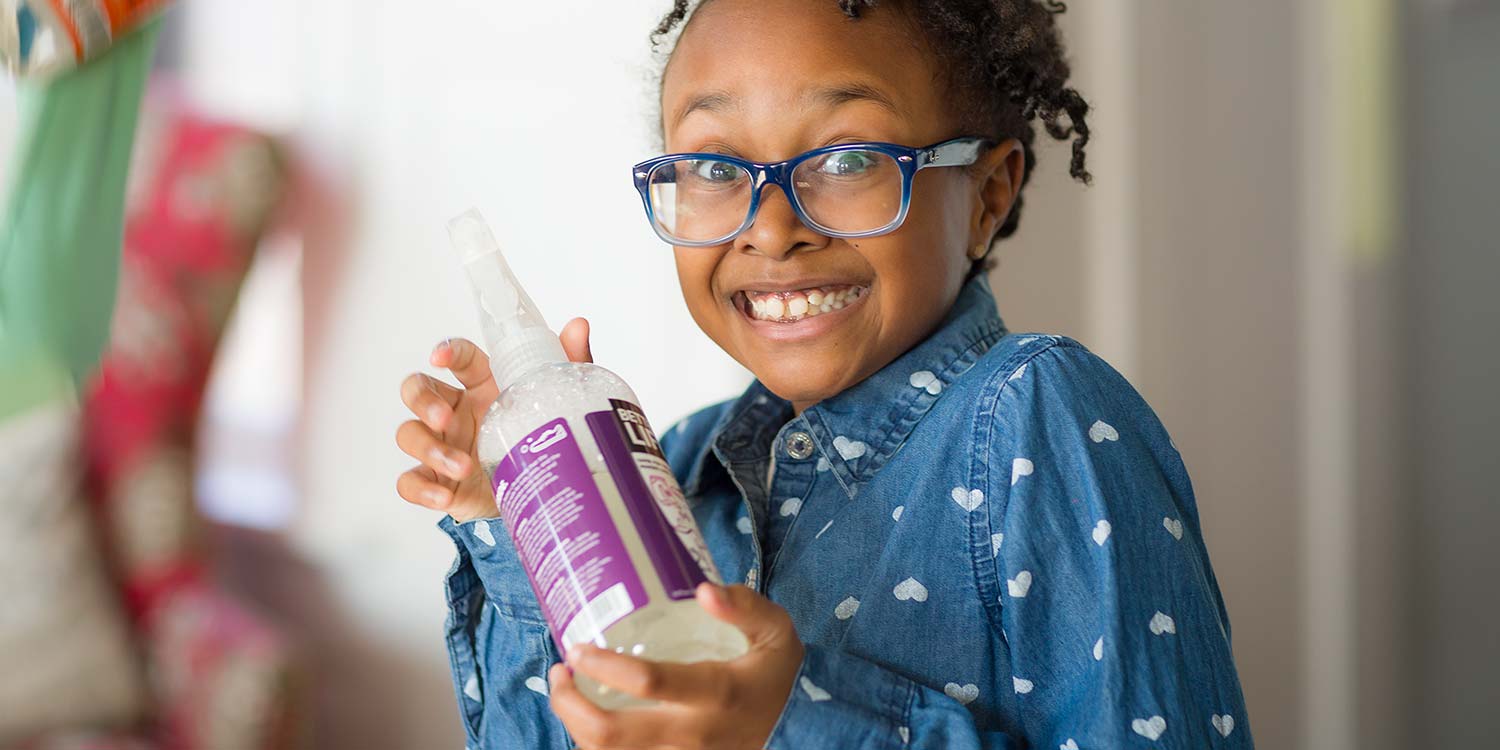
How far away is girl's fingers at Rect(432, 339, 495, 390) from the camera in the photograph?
24.5 inches

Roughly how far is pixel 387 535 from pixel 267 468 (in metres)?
0.23

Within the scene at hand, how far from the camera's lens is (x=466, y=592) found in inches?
28.1

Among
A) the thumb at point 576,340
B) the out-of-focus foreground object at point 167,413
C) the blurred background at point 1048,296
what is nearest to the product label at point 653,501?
the thumb at point 576,340

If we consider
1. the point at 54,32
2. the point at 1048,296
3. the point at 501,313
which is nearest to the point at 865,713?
the point at 501,313

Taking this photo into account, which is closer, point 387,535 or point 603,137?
point 603,137

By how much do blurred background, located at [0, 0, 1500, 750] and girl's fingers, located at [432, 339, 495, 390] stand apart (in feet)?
1.21

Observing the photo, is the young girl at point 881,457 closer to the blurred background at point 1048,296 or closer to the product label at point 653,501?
the product label at point 653,501

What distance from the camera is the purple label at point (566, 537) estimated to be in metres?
0.45

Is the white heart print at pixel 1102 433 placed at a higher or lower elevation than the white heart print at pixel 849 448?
higher

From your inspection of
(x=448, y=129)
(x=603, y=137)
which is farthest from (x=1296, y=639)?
(x=448, y=129)

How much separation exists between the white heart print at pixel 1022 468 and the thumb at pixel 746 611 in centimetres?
14

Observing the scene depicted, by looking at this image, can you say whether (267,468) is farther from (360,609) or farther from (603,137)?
(603,137)

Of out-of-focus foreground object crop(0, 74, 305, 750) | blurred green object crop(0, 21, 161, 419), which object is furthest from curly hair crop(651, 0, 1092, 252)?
out-of-focus foreground object crop(0, 74, 305, 750)

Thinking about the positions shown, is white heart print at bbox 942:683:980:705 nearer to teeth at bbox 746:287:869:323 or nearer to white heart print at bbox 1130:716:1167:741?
white heart print at bbox 1130:716:1167:741
